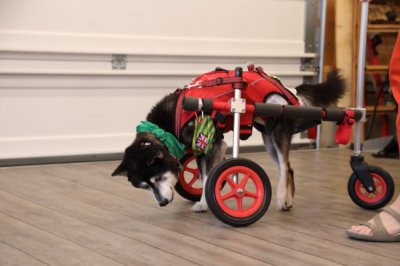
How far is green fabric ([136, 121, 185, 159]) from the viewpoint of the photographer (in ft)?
8.84

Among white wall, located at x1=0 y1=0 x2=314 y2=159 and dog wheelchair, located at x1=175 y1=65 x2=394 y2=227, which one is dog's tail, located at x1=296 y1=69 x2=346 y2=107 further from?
white wall, located at x1=0 y1=0 x2=314 y2=159

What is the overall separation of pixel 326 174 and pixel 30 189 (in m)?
1.66

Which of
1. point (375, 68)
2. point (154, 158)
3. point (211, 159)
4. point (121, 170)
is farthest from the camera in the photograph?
point (375, 68)

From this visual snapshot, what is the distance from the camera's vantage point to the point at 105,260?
2.16 meters

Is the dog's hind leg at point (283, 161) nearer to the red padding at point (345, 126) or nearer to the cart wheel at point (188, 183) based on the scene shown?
the red padding at point (345, 126)

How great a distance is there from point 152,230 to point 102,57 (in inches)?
82.6

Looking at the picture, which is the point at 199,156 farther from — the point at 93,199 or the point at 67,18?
the point at 67,18

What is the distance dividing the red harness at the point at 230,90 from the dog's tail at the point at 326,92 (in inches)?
8.3

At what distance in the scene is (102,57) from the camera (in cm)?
445

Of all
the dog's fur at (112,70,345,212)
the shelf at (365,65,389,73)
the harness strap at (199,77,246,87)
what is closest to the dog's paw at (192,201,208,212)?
the dog's fur at (112,70,345,212)

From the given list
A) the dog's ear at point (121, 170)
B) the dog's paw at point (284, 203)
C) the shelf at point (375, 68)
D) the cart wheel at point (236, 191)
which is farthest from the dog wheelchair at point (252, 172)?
the shelf at point (375, 68)

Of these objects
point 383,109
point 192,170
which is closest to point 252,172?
point 192,170

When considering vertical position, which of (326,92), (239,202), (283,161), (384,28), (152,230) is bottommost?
(152,230)

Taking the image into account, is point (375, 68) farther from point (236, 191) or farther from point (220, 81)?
point (236, 191)
